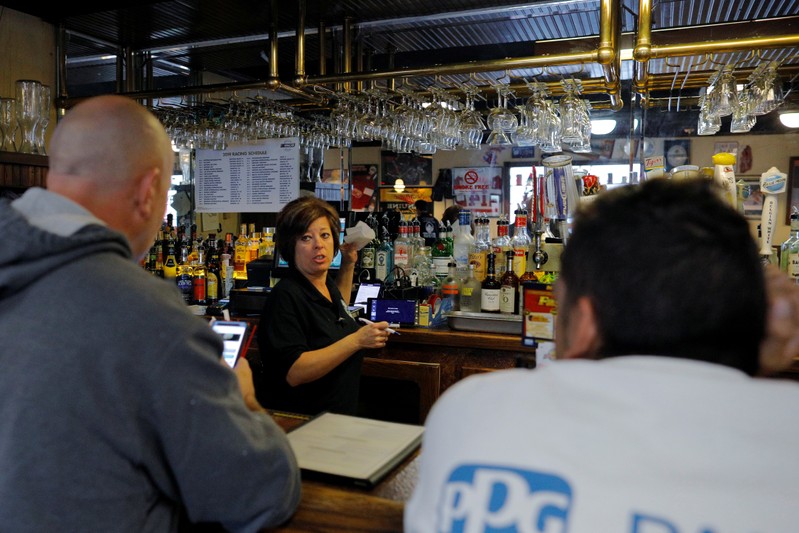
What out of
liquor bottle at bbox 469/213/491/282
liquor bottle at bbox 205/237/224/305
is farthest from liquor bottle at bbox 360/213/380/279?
liquor bottle at bbox 205/237/224/305

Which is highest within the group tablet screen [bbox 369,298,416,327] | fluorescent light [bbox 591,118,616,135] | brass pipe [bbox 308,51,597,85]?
fluorescent light [bbox 591,118,616,135]

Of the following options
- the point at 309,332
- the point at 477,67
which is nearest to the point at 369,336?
the point at 309,332

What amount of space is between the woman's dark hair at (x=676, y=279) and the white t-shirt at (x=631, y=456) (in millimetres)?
42

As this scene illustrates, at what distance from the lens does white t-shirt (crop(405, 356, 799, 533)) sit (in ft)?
2.42

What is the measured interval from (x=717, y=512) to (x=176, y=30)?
4.38 metres

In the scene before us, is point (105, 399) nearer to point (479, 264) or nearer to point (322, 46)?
point (479, 264)

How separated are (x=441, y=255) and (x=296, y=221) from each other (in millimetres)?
1108

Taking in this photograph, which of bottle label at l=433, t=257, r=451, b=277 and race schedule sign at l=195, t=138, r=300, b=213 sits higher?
race schedule sign at l=195, t=138, r=300, b=213

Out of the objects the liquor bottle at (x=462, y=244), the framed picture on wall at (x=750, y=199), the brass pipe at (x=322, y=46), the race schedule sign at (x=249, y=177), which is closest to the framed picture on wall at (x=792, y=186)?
the framed picture on wall at (x=750, y=199)

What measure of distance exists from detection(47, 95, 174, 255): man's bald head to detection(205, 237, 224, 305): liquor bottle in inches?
107

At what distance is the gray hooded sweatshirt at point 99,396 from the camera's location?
1089mm

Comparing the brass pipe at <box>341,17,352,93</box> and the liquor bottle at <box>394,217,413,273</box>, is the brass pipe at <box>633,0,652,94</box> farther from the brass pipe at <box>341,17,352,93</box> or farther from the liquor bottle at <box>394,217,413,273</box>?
the brass pipe at <box>341,17,352,93</box>

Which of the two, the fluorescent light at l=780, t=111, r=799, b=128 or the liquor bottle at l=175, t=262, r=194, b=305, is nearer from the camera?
the liquor bottle at l=175, t=262, r=194, b=305

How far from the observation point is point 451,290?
3346 millimetres
